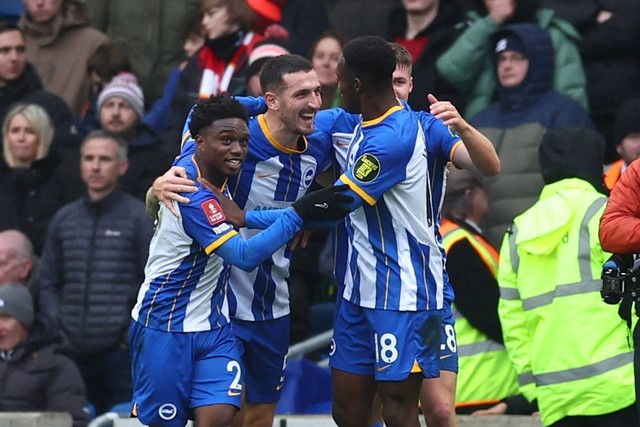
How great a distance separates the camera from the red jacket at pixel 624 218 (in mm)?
8633

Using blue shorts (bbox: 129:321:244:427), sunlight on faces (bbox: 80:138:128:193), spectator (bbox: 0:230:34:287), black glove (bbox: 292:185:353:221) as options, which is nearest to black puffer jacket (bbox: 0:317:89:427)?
spectator (bbox: 0:230:34:287)


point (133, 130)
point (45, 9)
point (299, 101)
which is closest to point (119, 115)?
point (133, 130)

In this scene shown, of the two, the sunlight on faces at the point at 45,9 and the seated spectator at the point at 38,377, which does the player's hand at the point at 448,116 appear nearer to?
the seated spectator at the point at 38,377

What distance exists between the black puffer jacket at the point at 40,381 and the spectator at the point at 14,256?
0.89 meters

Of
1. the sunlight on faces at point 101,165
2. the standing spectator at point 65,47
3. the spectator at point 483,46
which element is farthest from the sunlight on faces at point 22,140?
the spectator at point 483,46

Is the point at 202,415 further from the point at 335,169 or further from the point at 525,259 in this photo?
the point at 525,259

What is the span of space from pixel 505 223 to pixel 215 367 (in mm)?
3262

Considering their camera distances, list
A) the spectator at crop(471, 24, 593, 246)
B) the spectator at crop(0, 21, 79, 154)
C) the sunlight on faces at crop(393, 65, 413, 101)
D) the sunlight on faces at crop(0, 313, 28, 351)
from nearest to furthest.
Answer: the sunlight on faces at crop(393, 65, 413, 101)
the sunlight on faces at crop(0, 313, 28, 351)
the spectator at crop(471, 24, 593, 246)
the spectator at crop(0, 21, 79, 154)

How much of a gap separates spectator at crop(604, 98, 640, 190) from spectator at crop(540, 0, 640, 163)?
568 mm

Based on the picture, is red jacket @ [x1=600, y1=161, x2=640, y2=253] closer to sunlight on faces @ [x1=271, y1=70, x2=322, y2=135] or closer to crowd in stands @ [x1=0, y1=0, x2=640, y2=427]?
crowd in stands @ [x1=0, y1=0, x2=640, y2=427]

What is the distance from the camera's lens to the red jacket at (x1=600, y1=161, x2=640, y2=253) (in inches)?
340

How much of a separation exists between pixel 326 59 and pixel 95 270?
2140 mm

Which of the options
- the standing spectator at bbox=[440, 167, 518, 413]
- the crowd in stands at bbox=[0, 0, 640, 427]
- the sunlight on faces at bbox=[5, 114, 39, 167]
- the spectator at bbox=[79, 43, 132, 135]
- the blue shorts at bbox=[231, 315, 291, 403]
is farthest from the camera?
the spectator at bbox=[79, 43, 132, 135]

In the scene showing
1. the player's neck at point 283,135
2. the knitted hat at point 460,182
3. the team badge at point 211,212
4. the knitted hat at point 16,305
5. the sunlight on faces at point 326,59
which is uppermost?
the sunlight on faces at point 326,59
